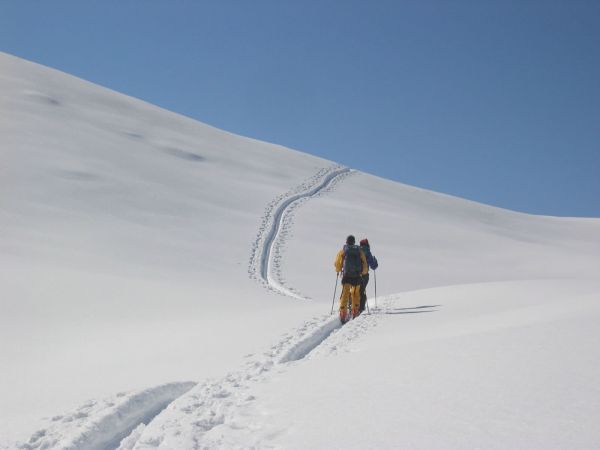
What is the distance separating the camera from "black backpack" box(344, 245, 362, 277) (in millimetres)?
11492

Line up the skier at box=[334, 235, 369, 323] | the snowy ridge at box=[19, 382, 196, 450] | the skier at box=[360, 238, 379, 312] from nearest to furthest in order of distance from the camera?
the snowy ridge at box=[19, 382, 196, 450] < the skier at box=[334, 235, 369, 323] < the skier at box=[360, 238, 379, 312]

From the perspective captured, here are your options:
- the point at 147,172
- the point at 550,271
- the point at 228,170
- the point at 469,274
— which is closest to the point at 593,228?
the point at 550,271

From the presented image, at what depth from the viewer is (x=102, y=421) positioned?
15.3 ft

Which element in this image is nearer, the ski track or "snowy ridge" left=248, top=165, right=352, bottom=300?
the ski track

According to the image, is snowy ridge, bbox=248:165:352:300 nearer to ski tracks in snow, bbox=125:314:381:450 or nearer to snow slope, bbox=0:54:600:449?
snow slope, bbox=0:54:600:449

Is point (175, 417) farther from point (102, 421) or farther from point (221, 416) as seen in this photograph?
point (102, 421)

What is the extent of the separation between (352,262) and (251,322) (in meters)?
2.24

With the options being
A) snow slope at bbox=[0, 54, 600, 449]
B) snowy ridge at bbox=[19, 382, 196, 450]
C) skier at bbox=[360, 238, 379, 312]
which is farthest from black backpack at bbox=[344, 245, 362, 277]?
snowy ridge at bbox=[19, 382, 196, 450]

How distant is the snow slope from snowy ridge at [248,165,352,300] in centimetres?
17

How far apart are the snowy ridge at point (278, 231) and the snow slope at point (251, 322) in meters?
0.17

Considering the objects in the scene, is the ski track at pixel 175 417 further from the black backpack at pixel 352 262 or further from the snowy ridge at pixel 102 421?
the black backpack at pixel 352 262

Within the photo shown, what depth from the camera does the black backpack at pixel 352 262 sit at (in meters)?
11.5

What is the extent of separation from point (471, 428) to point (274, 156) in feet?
157

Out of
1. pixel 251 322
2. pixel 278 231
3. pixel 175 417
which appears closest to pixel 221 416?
pixel 175 417
